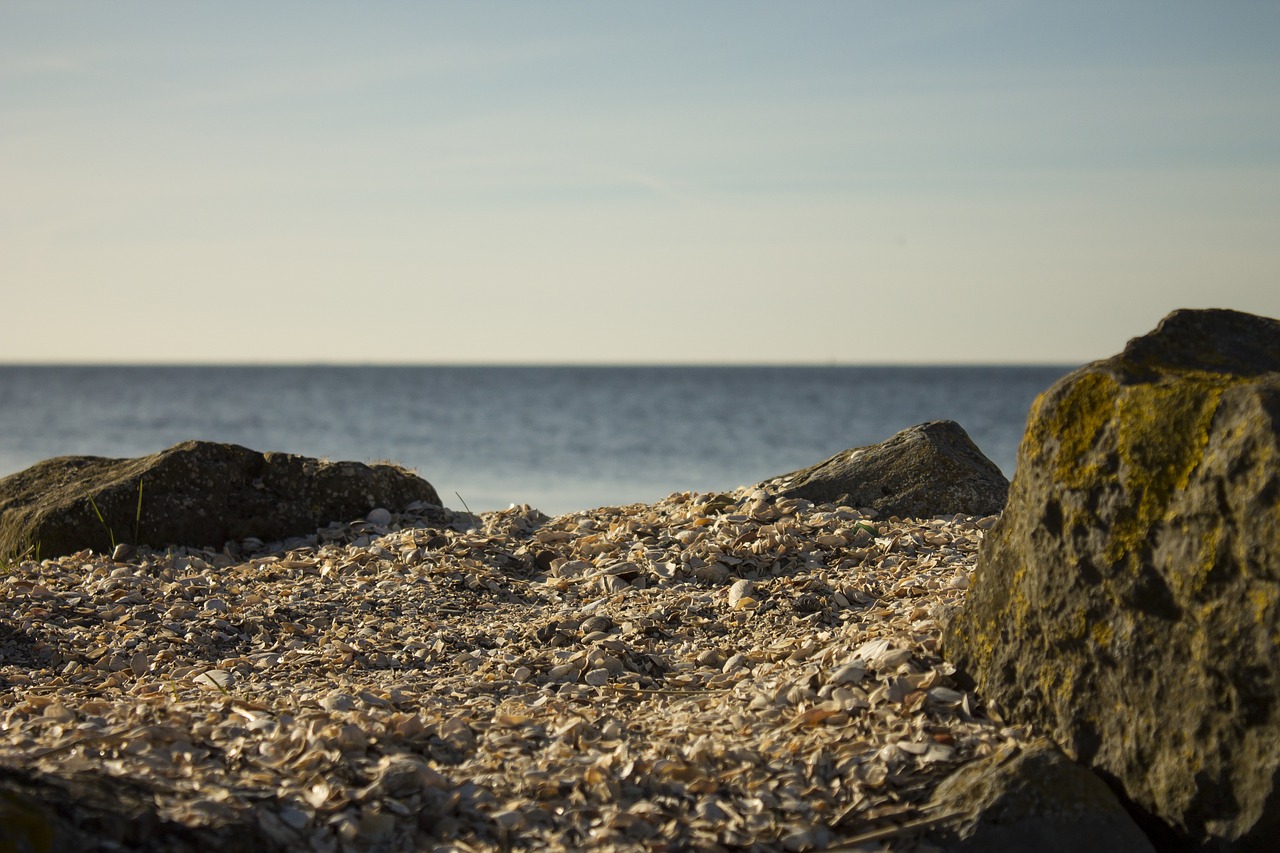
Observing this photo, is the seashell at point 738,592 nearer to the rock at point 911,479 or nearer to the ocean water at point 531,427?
the rock at point 911,479

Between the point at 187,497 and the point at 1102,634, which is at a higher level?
the point at 1102,634

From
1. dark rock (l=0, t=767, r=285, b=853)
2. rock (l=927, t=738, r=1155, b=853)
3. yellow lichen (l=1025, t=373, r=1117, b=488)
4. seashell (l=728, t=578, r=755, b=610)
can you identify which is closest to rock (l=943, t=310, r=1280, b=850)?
yellow lichen (l=1025, t=373, r=1117, b=488)

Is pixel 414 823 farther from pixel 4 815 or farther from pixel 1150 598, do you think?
pixel 1150 598

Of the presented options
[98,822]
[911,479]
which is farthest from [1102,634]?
[911,479]

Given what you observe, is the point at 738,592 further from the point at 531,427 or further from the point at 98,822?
the point at 531,427

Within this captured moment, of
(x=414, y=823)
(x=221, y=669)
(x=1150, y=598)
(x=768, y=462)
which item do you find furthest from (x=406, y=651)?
(x=768, y=462)

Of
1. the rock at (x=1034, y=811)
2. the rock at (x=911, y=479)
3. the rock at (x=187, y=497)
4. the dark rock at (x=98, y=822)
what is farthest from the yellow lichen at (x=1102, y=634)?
the rock at (x=187, y=497)

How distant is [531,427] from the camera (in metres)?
32.8

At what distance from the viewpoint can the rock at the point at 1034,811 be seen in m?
2.74

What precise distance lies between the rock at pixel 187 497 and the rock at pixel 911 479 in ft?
8.42

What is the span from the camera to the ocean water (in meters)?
20.7

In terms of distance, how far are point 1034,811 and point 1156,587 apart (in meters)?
0.69

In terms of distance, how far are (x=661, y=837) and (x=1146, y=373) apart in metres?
1.93

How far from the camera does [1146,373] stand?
3170mm
